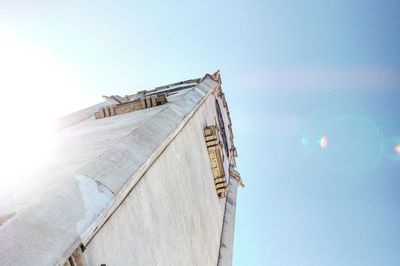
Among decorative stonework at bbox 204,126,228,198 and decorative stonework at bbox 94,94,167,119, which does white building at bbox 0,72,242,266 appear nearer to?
decorative stonework at bbox 94,94,167,119

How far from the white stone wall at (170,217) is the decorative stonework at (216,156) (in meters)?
0.40

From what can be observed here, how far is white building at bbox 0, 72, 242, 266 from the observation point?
13.0 ft

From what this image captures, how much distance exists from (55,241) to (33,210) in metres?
0.49

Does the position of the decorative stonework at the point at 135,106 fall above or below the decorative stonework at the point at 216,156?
above

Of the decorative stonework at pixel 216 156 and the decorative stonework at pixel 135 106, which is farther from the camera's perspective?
the decorative stonework at pixel 216 156

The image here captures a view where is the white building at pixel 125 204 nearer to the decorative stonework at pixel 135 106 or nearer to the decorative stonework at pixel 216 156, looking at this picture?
the decorative stonework at pixel 135 106

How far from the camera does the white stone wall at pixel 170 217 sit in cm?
536

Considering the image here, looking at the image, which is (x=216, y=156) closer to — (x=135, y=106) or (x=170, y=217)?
(x=135, y=106)

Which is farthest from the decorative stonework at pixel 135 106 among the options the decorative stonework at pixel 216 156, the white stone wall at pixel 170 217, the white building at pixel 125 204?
the decorative stonework at pixel 216 156

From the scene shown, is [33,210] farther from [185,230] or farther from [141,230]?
[185,230]

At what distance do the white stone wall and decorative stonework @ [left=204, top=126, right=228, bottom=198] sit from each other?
0.40 m

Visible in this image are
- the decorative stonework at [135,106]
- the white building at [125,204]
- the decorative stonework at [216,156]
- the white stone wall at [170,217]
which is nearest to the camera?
the white building at [125,204]

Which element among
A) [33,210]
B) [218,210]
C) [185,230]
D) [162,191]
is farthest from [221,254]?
[33,210]

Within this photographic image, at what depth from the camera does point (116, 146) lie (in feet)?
21.9
